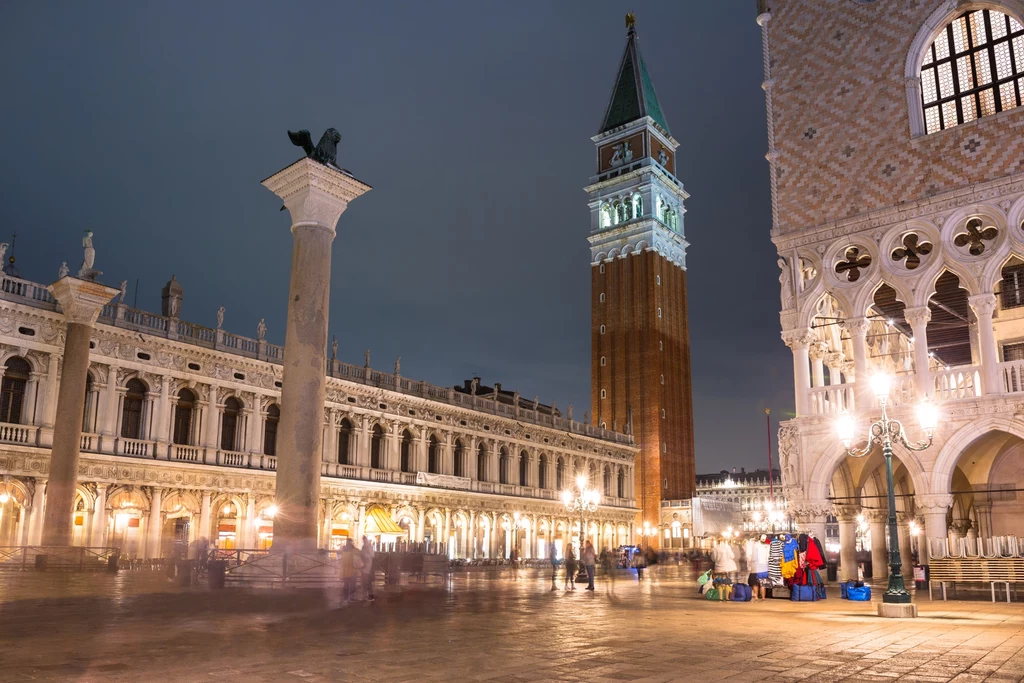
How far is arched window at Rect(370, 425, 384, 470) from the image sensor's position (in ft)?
143

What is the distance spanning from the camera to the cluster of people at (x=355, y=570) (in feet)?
53.0

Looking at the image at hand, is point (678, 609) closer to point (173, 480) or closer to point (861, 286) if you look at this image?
point (861, 286)

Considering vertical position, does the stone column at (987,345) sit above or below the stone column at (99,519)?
above

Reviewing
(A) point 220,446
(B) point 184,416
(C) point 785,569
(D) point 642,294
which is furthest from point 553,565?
(D) point 642,294

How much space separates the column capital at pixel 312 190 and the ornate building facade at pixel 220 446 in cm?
1371

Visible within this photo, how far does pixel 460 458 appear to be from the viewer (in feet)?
161

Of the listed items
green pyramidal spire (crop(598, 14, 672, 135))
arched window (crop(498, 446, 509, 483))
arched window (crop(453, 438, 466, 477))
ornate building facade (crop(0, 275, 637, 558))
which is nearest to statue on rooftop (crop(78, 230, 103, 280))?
ornate building facade (crop(0, 275, 637, 558))

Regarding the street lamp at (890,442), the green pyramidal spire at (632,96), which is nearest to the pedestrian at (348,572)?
the street lamp at (890,442)

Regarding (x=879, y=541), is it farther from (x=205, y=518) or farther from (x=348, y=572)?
(x=205, y=518)

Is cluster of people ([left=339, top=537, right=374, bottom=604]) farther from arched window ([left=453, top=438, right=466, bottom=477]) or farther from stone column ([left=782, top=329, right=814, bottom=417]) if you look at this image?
arched window ([left=453, top=438, right=466, bottom=477])

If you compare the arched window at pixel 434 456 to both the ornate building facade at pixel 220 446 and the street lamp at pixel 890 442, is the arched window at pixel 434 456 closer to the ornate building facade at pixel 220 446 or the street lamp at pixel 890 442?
the ornate building facade at pixel 220 446

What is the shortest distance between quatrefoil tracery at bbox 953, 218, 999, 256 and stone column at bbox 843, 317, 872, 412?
9.55ft

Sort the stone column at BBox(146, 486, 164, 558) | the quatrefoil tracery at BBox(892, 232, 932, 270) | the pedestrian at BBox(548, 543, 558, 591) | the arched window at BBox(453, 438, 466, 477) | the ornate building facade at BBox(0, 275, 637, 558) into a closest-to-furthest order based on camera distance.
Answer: the quatrefoil tracery at BBox(892, 232, 932, 270) < the pedestrian at BBox(548, 543, 558, 591) < the ornate building facade at BBox(0, 275, 637, 558) < the stone column at BBox(146, 486, 164, 558) < the arched window at BBox(453, 438, 466, 477)

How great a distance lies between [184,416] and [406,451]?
13.5m
